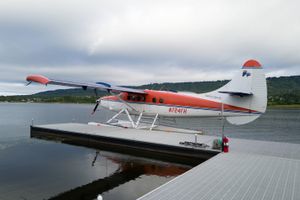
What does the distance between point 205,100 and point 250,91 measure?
7.66 ft

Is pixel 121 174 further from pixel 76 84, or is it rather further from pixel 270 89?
pixel 270 89

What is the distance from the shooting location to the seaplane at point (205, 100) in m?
12.7

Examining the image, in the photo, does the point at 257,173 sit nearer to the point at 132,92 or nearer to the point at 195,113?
the point at 195,113

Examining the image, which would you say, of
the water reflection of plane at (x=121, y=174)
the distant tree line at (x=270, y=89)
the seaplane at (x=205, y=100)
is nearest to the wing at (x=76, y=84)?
the seaplane at (x=205, y=100)

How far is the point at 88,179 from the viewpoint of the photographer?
932 cm

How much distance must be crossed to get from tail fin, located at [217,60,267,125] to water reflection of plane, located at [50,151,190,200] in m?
4.43

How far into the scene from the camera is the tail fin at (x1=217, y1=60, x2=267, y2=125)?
41.2 ft

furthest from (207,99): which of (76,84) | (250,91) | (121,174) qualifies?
(76,84)

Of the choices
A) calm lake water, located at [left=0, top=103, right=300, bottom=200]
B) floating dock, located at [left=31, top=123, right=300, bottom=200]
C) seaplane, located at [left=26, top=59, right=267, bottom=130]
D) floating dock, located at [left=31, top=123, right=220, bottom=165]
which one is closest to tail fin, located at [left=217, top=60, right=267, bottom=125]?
seaplane, located at [left=26, top=59, right=267, bottom=130]

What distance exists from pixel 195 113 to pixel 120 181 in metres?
6.66

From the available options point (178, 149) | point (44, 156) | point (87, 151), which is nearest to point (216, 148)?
point (178, 149)

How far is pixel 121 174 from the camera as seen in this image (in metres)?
9.93

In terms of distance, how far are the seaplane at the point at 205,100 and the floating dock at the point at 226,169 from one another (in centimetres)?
175

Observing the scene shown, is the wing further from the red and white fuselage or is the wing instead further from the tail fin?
the tail fin
